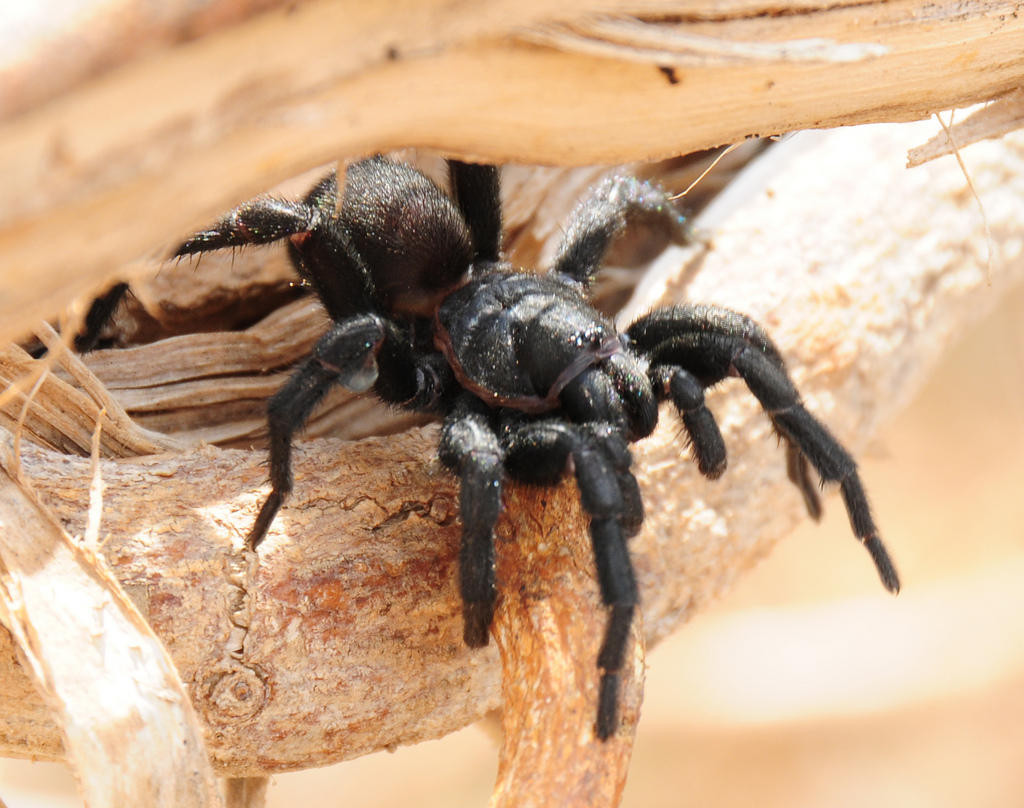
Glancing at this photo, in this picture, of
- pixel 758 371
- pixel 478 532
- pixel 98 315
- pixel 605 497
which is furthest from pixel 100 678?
pixel 758 371

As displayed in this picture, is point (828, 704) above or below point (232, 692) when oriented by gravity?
below

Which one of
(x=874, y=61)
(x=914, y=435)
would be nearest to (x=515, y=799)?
(x=874, y=61)

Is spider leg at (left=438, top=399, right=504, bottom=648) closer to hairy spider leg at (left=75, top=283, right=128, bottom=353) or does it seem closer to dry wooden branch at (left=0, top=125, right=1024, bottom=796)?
dry wooden branch at (left=0, top=125, right=1024, bottom=796)

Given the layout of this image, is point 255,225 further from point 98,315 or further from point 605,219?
point 605,219

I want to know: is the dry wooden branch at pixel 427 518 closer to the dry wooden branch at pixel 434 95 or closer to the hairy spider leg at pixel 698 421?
the hairy spider leg at pixel 698 421

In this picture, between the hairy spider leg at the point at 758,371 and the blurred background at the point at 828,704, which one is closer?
the hairy spider leg at the point at 758,371

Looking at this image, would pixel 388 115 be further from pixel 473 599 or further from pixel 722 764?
pixel 722 764

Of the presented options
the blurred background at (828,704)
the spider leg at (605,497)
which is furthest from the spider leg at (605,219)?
the blurred background at (828,704)
